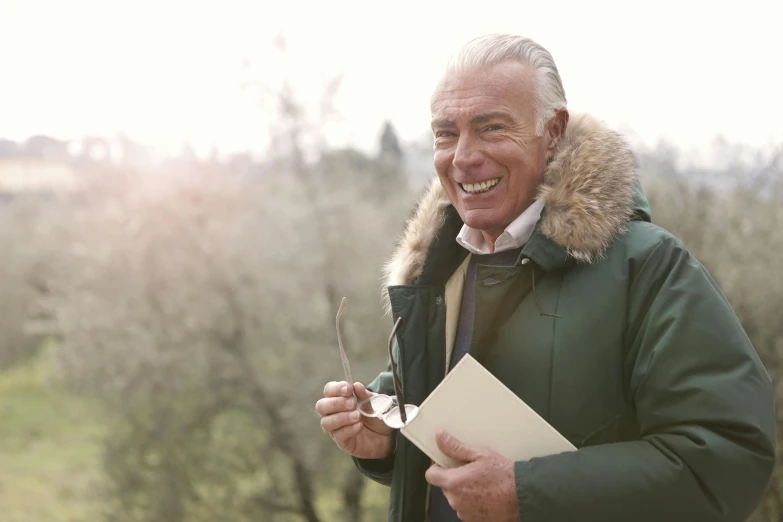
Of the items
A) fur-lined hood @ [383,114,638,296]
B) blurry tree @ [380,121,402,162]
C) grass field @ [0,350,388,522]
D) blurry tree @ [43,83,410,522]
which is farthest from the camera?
blurry tree @ [380,121,402,162]

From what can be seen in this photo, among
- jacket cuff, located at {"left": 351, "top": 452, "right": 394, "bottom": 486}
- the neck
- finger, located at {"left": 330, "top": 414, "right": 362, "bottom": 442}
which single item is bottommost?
jacket cuff, located at {"left": 351, "top": 452, "right": 394, "bottom": 486}

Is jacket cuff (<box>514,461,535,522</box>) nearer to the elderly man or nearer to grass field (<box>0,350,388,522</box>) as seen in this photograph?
the elderly man

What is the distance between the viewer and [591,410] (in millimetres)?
1476

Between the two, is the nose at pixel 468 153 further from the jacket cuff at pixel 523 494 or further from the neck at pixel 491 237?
the jacket cuff at pixel 523 494

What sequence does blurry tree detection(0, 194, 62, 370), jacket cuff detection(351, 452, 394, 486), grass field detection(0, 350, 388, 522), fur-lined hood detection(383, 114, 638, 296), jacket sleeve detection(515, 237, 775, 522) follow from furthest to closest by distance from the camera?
1. blurry tree detection(0, 194, 62, 370)
2. grass field detection(0, 350, 388, 522)
3. jacket cuff detection(351, 452, 394, 486)
4. fur-lined hood detection(383, 114, 638, 296)
5. jacket sleeve detection(515, 237, 775, 522)

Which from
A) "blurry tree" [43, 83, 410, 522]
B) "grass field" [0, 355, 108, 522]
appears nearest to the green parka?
"blurry tree" [43, 83, 410, 522]

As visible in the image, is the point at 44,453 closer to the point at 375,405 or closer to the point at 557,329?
the point at 375,405

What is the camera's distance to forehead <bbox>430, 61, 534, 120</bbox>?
5.35ft

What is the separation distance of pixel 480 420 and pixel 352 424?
429mm

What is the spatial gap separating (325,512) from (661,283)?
446 inches

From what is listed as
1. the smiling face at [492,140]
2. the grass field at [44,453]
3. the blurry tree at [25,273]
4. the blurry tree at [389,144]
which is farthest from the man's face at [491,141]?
the blurry tree at [25,273]

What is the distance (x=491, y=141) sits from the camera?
1.67 metres

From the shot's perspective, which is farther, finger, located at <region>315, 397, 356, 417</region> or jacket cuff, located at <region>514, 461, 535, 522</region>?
finger, located at <region>315, 397, 356, 417</region>

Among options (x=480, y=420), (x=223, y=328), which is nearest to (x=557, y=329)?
(x=480, y=420)
